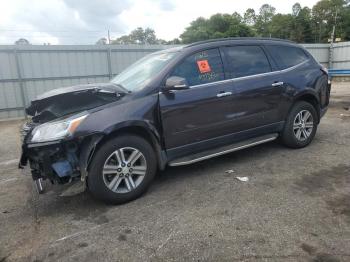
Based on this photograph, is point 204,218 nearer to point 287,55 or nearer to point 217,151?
point 217,151

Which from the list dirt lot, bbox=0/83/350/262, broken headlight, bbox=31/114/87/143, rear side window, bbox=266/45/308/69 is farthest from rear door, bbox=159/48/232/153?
rear side window, bbox=266/45/308/69

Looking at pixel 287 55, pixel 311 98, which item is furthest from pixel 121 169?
pixel 311 98

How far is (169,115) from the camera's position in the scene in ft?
12.9

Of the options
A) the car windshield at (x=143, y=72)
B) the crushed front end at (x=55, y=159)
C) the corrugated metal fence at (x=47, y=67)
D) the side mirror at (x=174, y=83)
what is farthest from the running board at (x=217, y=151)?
→ the corrugated metal fence at (x=47, y=67)

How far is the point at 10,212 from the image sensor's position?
371cm

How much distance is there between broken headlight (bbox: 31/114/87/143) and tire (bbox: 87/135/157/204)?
14.7 inches

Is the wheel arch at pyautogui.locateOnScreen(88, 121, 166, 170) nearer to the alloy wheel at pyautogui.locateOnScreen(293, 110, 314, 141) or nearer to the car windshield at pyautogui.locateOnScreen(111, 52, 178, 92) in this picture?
the car windshield at pyautogui.locateOnScreen(111, 52, 178, 92)

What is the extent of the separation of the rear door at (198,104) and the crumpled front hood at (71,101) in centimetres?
66

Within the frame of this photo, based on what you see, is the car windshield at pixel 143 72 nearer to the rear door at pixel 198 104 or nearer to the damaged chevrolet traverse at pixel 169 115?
the damaged chevrolet traverse at pixel 169 115

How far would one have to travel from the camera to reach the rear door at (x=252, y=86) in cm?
450

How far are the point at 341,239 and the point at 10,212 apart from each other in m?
3.46

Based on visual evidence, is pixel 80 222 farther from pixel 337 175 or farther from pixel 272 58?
pixel 272 58

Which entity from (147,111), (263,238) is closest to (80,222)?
(147,111)

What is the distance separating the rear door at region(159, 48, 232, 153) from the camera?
3959 millimetres
